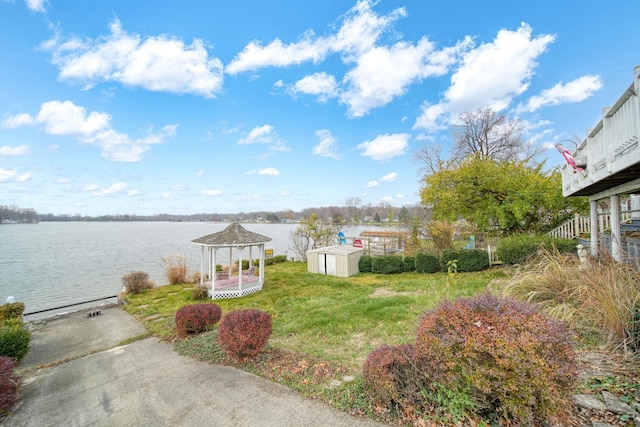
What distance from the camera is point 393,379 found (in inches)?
110

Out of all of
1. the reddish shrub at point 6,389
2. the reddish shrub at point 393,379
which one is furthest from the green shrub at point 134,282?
the reddish shrub at point 393,379

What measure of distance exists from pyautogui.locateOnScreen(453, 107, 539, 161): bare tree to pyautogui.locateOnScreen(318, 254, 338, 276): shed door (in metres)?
13.3

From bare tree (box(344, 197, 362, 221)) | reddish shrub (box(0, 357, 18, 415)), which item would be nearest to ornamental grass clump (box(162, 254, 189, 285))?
reddish shrub (box(0, 357, 18, 415))

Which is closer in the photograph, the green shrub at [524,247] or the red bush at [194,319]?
the red bush at [194,319]

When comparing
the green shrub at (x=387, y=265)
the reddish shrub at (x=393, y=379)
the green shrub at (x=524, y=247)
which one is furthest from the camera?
the green shrub at (x=387, y=265)

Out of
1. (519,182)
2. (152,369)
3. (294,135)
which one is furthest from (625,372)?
(294,135)

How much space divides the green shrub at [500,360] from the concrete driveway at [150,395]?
0.96m

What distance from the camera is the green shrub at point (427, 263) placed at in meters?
12.3

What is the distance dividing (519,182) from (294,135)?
1262 centimetres

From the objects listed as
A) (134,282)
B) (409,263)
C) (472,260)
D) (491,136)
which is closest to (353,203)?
(491,136)

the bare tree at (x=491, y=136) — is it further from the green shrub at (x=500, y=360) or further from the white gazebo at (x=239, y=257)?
the green shrub at (x=500, y=360)

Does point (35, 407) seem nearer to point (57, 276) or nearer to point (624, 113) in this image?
point (624, 113)

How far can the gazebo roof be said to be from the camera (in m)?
10.6

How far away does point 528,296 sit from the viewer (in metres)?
4.77
